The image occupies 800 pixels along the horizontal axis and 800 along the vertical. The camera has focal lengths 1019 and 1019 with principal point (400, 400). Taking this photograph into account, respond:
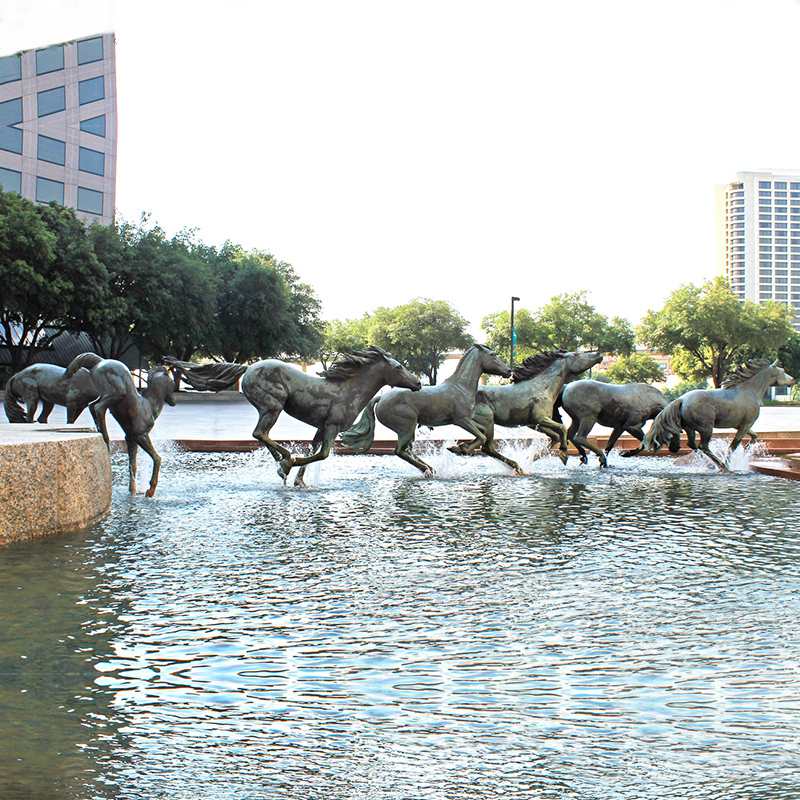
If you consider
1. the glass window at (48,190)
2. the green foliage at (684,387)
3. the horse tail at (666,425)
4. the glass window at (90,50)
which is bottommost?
the horse tail at (666,425)

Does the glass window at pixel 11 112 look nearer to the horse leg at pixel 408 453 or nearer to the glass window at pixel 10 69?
the glass window at pixel 10 69

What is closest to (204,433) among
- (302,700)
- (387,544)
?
(387,544)

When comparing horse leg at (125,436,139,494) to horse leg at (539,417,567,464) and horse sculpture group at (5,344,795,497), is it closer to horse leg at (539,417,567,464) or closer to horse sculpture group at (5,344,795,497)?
horse sculpture group at (5,344,795,497)

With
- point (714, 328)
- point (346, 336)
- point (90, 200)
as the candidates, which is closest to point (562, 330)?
point (714, 328)

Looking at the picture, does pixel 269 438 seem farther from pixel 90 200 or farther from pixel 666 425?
pixel 90 200

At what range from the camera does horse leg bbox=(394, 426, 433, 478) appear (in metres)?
14.0

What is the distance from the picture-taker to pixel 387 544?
808 centimetres

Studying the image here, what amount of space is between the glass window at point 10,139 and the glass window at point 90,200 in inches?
233

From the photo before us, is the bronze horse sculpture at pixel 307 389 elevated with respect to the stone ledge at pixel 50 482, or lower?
elevated

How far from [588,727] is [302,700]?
3.87ft

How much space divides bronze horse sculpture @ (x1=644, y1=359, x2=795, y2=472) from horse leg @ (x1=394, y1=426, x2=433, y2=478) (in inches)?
147

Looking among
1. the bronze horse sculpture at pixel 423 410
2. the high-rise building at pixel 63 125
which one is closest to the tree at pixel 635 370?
the high-rise building at pixel 63 125

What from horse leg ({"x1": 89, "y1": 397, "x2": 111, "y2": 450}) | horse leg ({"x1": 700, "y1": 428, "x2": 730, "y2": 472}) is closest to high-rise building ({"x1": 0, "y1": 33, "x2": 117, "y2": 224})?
horse leg ({"x1": 700, "y1": 428, "x2": 730, "y2": 472})

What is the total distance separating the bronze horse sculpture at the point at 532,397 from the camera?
15.0 m
